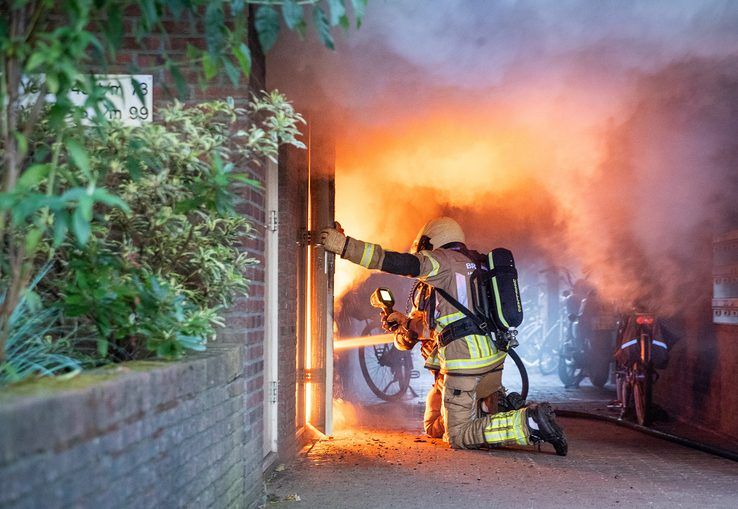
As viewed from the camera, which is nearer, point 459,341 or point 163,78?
point 163,78

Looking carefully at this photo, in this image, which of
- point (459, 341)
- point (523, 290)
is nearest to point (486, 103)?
point (459, 341)

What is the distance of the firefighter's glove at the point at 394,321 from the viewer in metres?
7.29

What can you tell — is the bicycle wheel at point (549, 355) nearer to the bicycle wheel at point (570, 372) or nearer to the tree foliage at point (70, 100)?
the bicycle wheel at point (570, 372)

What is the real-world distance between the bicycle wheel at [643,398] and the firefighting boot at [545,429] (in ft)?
9.01

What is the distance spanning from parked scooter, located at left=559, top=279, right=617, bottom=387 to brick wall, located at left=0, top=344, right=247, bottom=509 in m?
10.0

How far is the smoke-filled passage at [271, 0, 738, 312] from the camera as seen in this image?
557 centimetres

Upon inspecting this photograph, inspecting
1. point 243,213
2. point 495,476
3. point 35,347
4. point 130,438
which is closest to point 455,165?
point 495,476

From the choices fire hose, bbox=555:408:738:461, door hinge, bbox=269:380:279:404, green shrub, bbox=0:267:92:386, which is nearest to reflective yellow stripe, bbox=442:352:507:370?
door hinge, bbox=269:380:279:404

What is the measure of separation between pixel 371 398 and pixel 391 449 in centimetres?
509

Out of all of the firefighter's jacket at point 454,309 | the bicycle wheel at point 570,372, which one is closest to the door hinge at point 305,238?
the firefighter's jacket at point 454,309

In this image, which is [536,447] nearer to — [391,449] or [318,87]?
[391,449]

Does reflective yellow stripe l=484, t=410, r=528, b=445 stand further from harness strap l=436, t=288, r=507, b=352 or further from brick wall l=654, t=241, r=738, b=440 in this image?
brick wall l=654, t=241, r=738, b=440

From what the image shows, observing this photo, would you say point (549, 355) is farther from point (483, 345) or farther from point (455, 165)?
point (483, 345)

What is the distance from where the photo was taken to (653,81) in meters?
6.50
